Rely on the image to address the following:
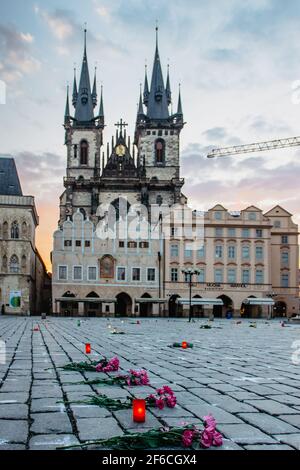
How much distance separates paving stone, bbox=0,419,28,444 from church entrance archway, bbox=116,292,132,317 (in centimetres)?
5758

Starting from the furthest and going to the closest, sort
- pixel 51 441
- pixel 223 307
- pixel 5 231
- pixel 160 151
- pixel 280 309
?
1. pixel 160 151
2. pixel 280 309
3. pixel 223 307
4. pixel 5 231
5. pixel 51 441

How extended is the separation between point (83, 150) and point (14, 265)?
80.8 feet

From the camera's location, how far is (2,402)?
258 inches

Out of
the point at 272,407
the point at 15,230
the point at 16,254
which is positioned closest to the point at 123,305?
the point at 16,254

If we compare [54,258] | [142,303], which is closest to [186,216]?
[142,303]

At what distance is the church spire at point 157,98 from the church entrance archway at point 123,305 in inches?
1163

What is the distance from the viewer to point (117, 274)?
62.5m

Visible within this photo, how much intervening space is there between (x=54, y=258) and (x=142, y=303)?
10337mm

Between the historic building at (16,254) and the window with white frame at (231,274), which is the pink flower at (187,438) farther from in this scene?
the window with white frame at (231,274)

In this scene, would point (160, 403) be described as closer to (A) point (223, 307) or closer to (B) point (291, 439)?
(B) point (291, 439)

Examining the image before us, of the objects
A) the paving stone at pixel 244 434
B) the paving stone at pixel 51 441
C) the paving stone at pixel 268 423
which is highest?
the paving stone at pixel 51 441

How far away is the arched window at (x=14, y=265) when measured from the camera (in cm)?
6188

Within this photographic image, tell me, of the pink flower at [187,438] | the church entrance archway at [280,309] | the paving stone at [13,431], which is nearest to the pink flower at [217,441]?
the pink flower at [187,438]

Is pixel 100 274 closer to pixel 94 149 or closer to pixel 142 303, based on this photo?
pixel 142 303
